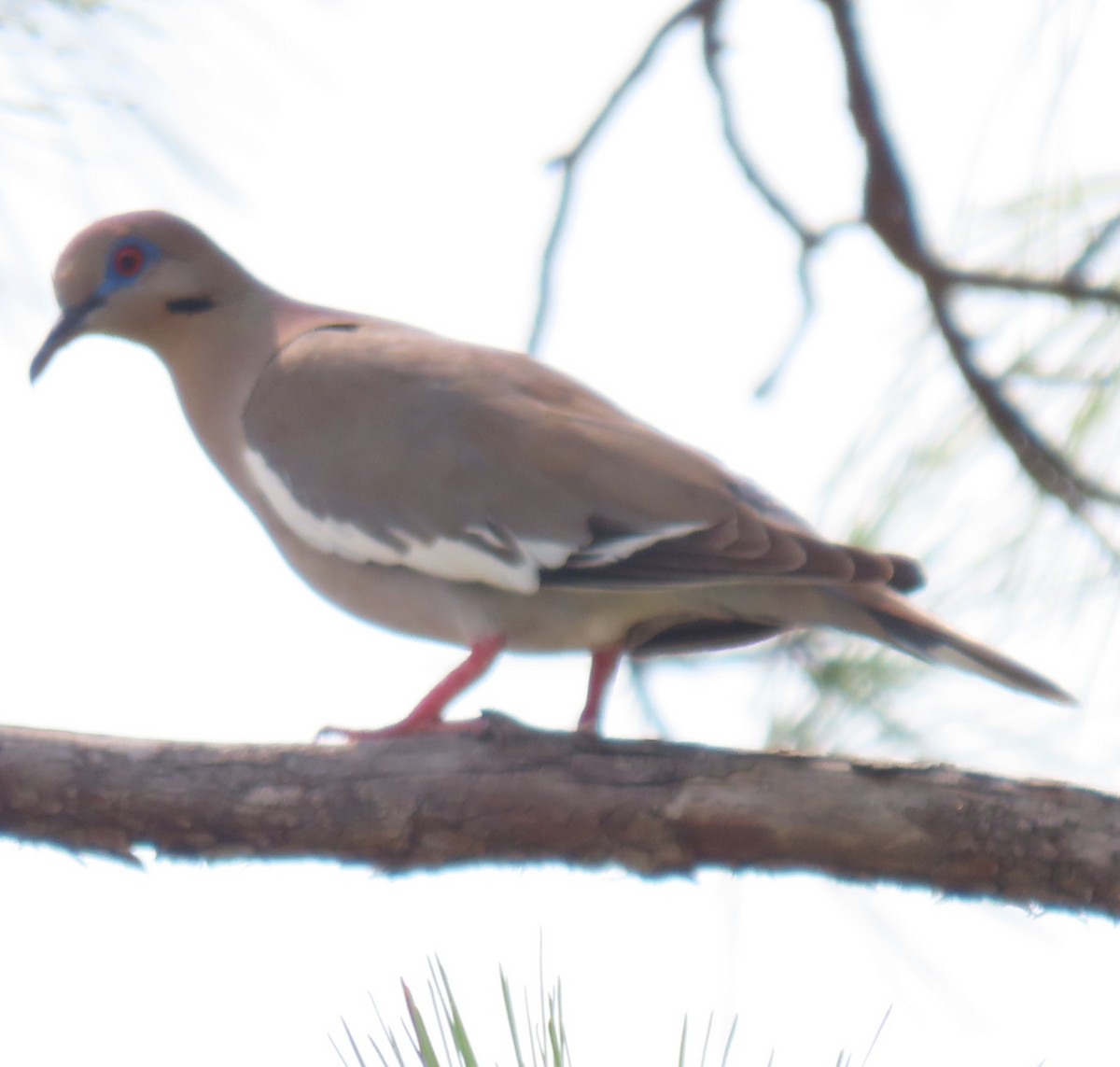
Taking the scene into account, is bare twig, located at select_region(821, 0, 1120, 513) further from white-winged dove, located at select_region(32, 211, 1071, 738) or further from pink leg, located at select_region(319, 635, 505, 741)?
pink leg, located at select_region(319, 635, 505, 741)

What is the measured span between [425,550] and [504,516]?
0.14 metres

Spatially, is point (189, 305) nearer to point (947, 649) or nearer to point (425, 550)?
point (425, 550)

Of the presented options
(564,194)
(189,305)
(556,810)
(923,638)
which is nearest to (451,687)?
(556,810)

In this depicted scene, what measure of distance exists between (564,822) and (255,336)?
1.33 meters

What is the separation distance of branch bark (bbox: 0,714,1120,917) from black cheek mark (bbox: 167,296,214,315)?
125 cm

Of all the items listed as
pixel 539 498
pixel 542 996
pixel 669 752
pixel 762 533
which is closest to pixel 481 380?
pixel 539 498

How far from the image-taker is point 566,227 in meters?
2.78

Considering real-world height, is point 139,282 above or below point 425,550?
above

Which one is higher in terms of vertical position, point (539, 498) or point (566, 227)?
point (566, 227)

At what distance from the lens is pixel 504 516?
2.54 meters

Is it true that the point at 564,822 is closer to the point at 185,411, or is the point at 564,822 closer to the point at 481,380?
the point at 481,380

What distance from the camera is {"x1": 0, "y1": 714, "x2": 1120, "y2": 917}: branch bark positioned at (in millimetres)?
1973

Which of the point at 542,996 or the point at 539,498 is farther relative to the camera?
the point at 539,498

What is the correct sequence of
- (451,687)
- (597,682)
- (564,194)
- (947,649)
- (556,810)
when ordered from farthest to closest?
(564,194), (597,682), (451,687), (947,649), (556,810)
